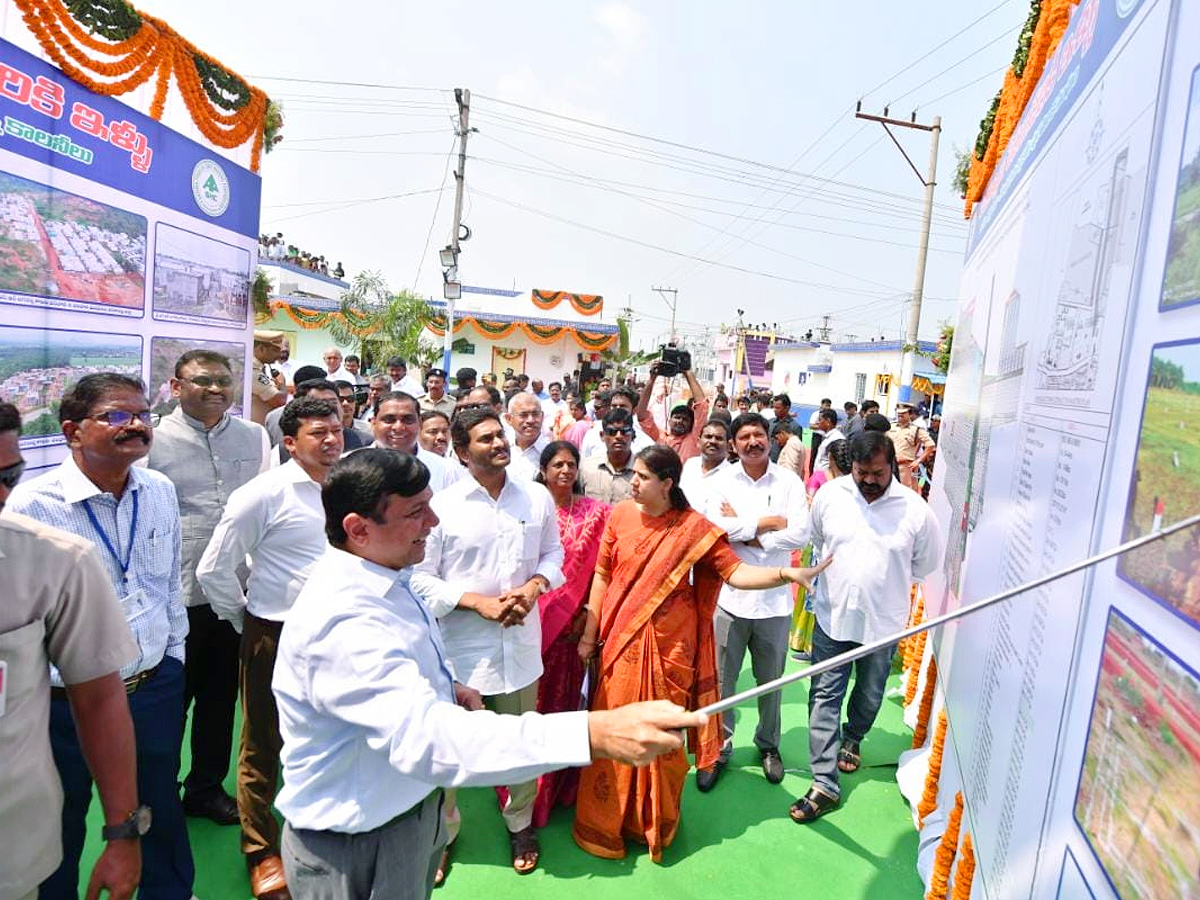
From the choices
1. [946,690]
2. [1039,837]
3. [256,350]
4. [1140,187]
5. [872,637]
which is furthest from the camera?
[256,350]

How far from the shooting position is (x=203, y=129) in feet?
14.2

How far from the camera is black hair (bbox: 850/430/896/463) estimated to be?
328 cm

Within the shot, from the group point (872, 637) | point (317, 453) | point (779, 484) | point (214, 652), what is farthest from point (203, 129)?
point (872, 637)

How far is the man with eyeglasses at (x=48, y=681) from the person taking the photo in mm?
1380

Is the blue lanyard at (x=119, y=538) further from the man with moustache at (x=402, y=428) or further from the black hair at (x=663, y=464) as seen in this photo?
the black hair at (x=663, y=464)

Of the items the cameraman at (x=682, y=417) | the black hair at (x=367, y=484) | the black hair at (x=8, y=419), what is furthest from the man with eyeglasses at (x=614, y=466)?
the black hair at (x=8, y=419)

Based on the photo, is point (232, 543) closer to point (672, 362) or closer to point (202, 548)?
point (202, 548)

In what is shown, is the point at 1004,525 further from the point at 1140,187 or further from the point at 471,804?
the point at 471,804

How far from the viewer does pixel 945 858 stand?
2.45 meters

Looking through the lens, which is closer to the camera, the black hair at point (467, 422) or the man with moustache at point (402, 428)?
the black hair at point (467, 422)

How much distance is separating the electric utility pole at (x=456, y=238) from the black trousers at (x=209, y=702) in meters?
10.3

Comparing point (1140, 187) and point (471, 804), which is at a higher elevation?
point (1140, 187)

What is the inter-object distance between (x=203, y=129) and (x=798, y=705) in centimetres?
502

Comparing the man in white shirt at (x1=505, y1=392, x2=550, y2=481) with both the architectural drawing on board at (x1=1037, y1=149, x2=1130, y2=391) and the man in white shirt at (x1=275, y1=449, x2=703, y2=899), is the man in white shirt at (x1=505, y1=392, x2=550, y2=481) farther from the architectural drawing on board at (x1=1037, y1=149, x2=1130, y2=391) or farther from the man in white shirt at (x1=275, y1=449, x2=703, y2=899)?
the architectural drawing on board at (x1=1037, y1=149, x2=1130, y2=391)
